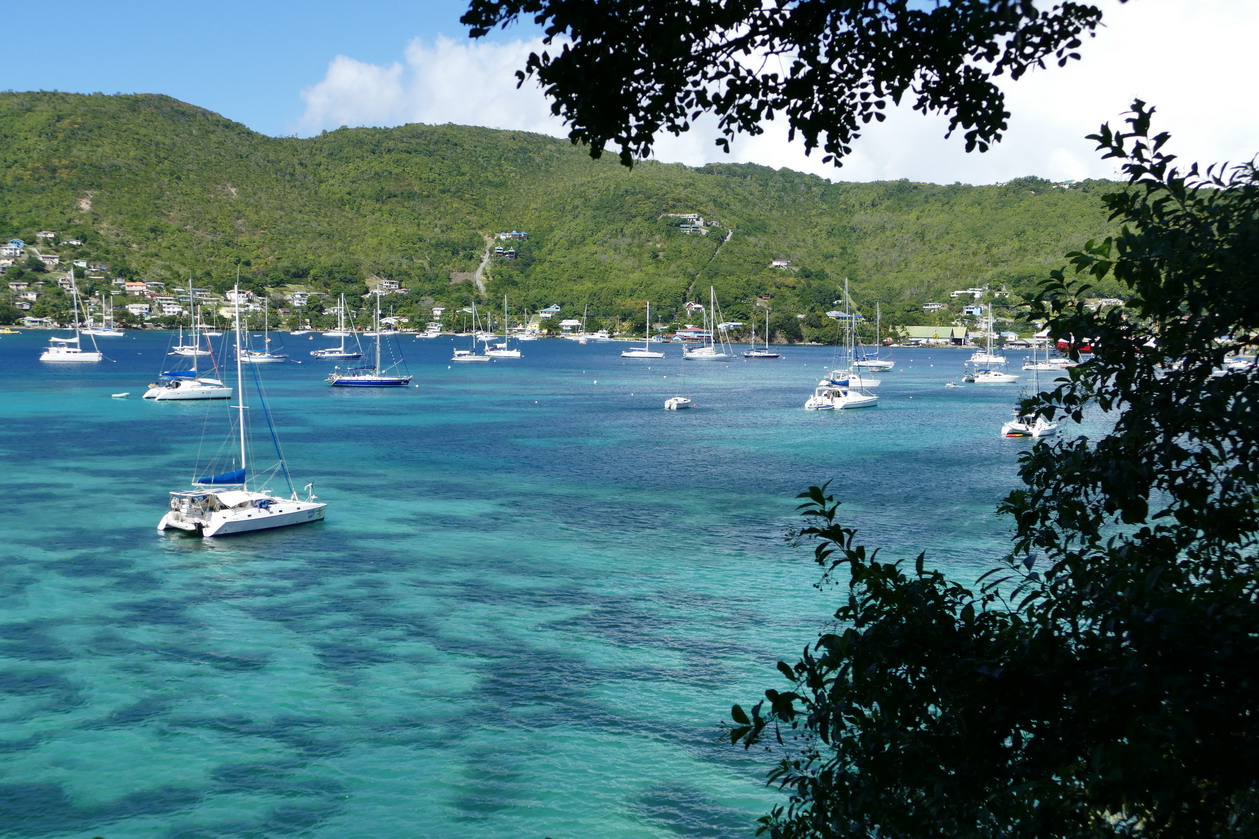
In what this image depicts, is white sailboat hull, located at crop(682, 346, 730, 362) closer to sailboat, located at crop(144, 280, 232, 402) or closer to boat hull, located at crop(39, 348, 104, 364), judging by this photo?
boat hull, located at crop(39, 348, 104, 364)

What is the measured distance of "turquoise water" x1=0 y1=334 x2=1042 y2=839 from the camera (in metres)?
16.1

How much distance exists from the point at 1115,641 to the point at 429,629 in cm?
2037

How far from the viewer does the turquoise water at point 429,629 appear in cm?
1609

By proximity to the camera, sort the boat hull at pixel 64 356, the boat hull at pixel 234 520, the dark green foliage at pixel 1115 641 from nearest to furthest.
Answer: the dark green foliage at pixel 1115 641
the boat hull at pixel 234 520
the boat hull at pixel 64 356

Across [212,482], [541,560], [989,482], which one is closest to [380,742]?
[541,560]

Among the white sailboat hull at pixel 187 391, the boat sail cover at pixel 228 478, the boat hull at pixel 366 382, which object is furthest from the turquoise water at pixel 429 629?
the boat hull at pixel 366 382

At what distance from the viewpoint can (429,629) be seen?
23.8m

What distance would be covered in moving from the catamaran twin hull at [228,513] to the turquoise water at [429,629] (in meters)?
0.62

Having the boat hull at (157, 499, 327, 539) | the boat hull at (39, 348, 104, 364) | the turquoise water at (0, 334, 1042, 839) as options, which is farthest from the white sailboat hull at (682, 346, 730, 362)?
the boat hull at (157, 499, 327, 539)

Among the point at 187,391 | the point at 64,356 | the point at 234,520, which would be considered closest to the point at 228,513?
the point at 234,520

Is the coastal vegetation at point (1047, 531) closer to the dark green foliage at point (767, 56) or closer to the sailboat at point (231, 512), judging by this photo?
the dark green foliage at point (767, 56)

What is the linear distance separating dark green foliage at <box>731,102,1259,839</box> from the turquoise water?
7045 mm

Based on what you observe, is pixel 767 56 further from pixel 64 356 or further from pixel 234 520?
pixel 64 356

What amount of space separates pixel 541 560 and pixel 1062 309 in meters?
24.7
